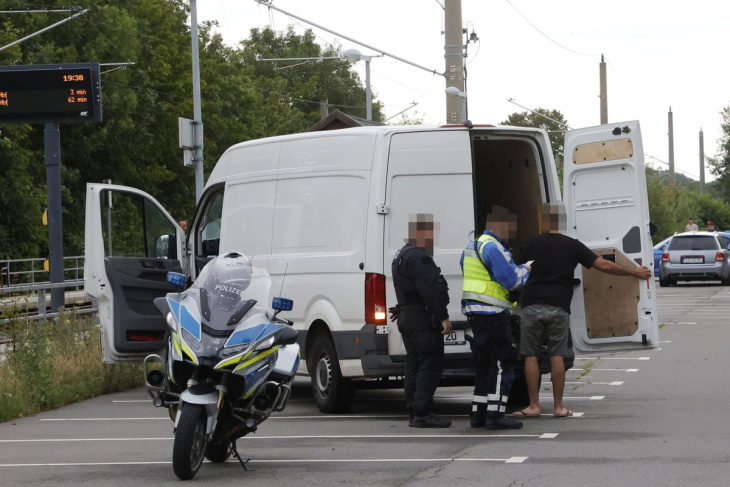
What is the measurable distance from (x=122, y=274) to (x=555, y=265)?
14.8 ft

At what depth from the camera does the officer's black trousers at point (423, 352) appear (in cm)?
1101

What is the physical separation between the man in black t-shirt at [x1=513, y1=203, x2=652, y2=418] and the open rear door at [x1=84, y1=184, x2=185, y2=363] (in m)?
4.05

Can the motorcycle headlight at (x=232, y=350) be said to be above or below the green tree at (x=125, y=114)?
below

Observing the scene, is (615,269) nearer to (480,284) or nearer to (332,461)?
(480,284)

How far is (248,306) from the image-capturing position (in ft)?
29.3

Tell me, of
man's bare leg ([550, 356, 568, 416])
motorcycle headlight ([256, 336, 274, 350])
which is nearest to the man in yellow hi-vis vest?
man's bare leg ([550, 356, 568, 416])

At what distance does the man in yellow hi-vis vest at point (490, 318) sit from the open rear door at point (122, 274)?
3955mm

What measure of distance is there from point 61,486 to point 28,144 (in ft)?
142

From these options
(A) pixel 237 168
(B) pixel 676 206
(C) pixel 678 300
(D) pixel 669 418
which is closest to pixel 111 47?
(C) pixel 678 300

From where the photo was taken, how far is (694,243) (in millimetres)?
37688

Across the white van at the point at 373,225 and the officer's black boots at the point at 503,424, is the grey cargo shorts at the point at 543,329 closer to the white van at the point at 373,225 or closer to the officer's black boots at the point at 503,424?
the white van at the point at 373,225

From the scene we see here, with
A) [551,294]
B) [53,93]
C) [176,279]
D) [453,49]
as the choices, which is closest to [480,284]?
[551,294]

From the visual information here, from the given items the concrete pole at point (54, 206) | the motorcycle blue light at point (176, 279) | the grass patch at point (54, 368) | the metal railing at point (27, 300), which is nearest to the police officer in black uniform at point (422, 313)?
the motorcycle blue light at point (176, 279)

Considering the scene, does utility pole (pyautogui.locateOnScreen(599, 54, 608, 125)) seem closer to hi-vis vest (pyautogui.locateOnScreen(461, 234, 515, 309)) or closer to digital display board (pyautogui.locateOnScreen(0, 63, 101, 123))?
digital display board (pyautogui.locateOnScreen(0, 63, 101, 123))
